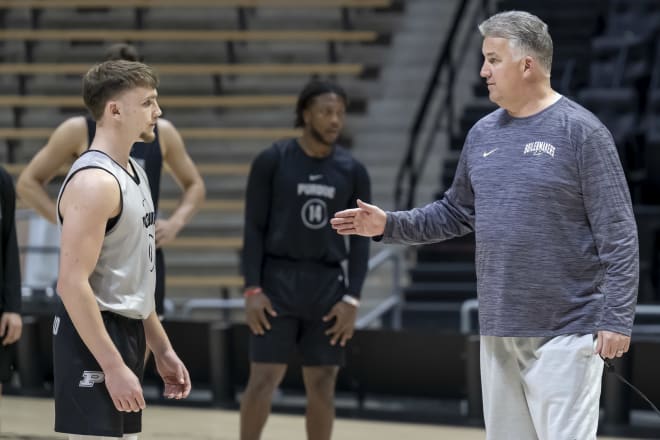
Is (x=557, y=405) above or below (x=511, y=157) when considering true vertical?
below

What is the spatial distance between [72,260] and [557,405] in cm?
145

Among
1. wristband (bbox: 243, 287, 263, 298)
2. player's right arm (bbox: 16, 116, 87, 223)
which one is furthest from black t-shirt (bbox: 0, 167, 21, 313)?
wristband (bbox: 243, 287, 263, 298)

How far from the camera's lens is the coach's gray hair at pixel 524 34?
374 centimetres

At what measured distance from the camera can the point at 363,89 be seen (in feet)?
39.2

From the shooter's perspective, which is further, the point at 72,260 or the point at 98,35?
the point at 98,35

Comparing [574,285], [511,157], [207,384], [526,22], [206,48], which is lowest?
[207,384]

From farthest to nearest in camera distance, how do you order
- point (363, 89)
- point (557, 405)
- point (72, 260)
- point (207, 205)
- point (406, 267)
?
1. point (363, 89)
2. point (207, 205)
3. point (406, 267)
4. point (557, 405)
5. point (72, 260)

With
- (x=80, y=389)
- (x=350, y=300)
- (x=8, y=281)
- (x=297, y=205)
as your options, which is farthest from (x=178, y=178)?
(x=80, y=389)

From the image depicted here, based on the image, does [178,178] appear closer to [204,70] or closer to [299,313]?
[299,313]

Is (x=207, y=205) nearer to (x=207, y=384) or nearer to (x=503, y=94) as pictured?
(x=207, y=384)

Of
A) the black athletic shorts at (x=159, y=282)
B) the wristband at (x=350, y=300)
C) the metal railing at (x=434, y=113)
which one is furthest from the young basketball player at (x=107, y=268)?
the metal railing at (x=434, y=113)

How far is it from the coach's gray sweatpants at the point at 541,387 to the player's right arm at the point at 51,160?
2169 mm

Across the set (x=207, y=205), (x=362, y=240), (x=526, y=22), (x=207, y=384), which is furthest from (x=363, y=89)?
(x=526, y=22)

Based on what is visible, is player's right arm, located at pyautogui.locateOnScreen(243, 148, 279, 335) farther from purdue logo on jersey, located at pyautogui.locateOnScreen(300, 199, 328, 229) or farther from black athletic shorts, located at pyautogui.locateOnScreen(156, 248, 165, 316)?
black athletic shorts, located at pyautogui.locateOnScreen(156, 248, 165, 316)
